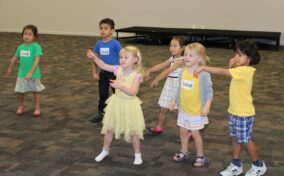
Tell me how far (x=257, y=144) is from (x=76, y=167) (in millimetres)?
1933

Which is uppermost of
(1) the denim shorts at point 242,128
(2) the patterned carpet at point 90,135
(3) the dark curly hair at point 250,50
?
(3) the dark curly hair at point 250,50

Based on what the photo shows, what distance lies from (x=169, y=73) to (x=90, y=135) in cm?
119

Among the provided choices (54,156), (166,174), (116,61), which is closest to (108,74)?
(116,61)

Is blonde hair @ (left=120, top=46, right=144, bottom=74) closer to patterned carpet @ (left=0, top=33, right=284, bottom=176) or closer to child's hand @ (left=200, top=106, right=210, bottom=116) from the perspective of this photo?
child's hand @ (left=200, top=106, right=210, bottom=116)

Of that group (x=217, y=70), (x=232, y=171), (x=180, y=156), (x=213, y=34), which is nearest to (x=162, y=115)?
(x=180, y=156)

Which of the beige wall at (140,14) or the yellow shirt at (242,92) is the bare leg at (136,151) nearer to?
the yellow shirt at (242,92)

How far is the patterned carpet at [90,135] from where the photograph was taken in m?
3.60

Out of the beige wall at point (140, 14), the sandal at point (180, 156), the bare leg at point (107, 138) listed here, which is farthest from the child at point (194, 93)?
the beige wall at point (140, 14)

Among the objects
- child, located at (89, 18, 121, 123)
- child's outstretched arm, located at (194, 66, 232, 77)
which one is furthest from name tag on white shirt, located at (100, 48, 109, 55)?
child's outstretched arm, located at (194, 66, 232, 77)

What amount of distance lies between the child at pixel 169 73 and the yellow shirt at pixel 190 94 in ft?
1.30

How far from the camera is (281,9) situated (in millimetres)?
12633

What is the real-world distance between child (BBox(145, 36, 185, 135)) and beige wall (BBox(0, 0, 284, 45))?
943cm

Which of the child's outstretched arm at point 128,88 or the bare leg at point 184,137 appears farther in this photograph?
the bare leg at point 184,137

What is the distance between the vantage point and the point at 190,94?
3.50m
